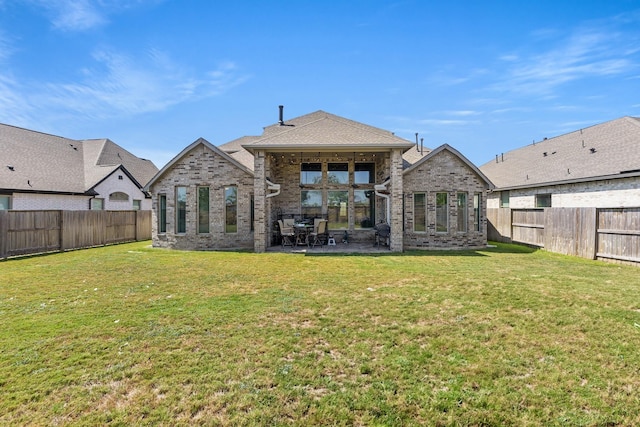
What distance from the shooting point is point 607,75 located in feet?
43.0

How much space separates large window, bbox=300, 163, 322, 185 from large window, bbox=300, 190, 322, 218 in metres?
0.52

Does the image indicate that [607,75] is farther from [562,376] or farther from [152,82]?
[152,82]

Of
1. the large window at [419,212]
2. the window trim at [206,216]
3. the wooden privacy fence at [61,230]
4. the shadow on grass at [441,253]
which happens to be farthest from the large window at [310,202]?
the wooden privacy fence at [61,230]

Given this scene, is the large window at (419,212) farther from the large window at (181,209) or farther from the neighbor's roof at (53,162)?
the neighbor's roof at (53,162)

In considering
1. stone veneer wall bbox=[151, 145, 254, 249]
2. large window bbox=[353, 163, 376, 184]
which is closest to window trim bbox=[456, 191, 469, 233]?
large window bbox=[353, 163, 376, 184]

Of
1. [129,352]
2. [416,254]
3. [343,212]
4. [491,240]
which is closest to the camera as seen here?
[129,352]

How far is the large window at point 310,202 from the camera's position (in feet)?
51.1

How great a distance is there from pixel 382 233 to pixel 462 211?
3.70 metres

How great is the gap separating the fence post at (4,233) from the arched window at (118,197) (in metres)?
8.79

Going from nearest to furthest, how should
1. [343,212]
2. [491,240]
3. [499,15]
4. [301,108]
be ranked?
[499,15]
[343,212]
[491,240]
[301,108]

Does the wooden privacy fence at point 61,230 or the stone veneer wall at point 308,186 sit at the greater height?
the stone veneer wall at point 308,186

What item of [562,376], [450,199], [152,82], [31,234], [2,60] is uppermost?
[2,60]

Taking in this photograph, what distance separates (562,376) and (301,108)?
1909 centimetres

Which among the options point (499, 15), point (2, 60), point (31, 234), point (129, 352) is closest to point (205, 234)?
point (31, 234)
